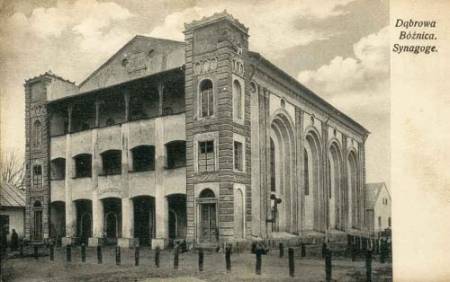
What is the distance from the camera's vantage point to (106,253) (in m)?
12.6

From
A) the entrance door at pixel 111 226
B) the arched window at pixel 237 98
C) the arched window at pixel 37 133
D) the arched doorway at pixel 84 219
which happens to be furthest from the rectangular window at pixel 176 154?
the arched window at pixel 37 133

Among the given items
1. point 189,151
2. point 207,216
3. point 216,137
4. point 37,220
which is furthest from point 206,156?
point 37,220

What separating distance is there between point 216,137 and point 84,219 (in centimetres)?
579

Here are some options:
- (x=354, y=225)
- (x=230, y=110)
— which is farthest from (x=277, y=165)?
(x=230, y=110)

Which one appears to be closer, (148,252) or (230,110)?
(230,110)

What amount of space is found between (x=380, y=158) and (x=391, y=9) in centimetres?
252

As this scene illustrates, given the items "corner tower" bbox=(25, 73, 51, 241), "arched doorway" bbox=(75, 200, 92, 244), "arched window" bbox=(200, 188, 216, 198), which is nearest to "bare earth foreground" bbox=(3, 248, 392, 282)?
"arched window" bbox=(200, 188, 216, 198)

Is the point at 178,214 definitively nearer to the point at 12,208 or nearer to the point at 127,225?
the point at 127,225

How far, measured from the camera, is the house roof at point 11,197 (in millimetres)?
9992

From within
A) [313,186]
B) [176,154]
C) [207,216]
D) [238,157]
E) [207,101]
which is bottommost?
[207,216]

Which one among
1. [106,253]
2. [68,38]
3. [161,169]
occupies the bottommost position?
[106,253]

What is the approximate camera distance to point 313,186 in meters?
14.7

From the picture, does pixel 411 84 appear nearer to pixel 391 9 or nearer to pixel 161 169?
pixel 391 9

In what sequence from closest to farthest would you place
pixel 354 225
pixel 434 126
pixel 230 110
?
pixel 434 126 → pixel 230 110 → pixel 354 225
